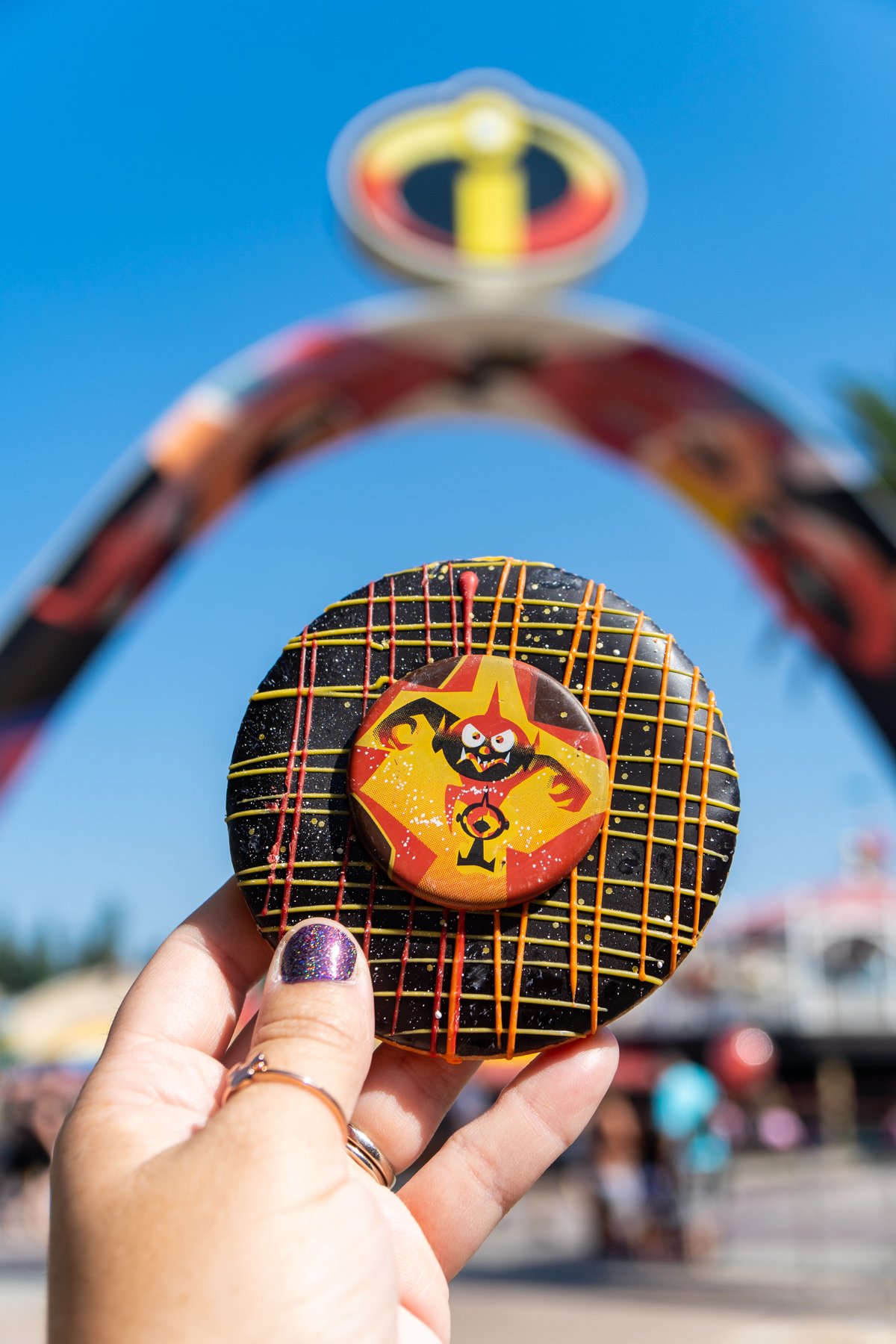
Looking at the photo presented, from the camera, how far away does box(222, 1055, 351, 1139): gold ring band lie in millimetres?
1485

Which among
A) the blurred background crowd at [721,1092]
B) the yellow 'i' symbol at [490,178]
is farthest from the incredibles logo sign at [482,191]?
the blurred background crowd at [721,1092]

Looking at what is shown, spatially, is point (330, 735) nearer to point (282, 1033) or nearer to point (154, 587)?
point (282, 1033)

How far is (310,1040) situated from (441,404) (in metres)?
13.4

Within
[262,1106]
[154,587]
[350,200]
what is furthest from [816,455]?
[262,1106]

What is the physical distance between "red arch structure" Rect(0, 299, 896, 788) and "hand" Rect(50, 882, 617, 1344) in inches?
445

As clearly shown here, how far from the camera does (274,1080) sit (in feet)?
4.86

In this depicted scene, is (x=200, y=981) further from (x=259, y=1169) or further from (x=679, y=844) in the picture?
(x=679, y=844)

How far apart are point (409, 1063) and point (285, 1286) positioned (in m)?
0.69

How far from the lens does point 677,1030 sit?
20578mm

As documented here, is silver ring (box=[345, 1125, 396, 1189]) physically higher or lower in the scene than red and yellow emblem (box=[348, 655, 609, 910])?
lower

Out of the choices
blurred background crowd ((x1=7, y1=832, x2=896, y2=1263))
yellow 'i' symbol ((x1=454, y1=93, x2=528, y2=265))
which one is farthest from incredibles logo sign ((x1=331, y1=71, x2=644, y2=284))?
blurred background crowd ((x1=7, y1=832, x2=896, y2=1263))

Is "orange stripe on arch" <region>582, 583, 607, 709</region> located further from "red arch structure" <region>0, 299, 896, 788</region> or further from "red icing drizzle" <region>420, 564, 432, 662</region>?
"red arch structure" <region>0, 299, 896, 788</region>

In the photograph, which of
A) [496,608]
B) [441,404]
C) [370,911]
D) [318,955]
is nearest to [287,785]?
[370,911]

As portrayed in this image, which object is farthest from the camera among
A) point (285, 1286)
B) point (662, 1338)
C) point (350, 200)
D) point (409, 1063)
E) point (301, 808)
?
point (350, 200)
